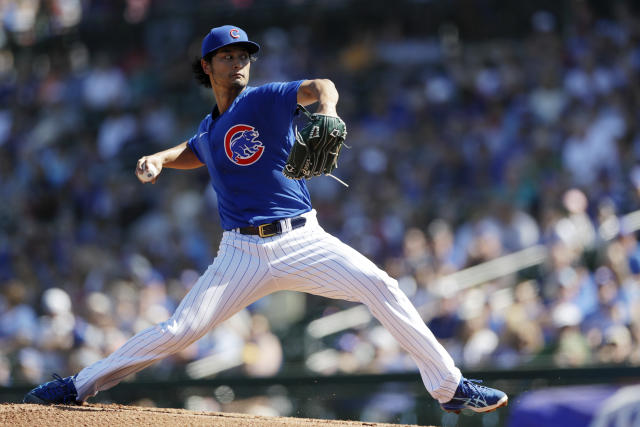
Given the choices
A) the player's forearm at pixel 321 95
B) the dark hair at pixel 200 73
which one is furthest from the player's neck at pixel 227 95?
the player's forearm at pixel 321 95

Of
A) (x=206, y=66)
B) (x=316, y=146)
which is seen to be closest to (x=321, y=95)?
(x=316, y=146)

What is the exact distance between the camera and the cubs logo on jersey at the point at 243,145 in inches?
147

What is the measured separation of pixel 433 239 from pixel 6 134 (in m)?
6.96

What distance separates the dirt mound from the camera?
12.5 feet

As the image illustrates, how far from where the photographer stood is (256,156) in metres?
3.75

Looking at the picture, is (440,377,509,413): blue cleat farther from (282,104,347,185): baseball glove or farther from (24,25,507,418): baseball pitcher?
(282,104,347,185): baseball glove

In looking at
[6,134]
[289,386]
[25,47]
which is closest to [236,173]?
[289,386]

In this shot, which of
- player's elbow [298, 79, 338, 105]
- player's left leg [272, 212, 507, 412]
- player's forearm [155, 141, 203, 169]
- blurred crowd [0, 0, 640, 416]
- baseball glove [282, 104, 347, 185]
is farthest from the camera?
blurred crowd [0, 0, 640, 416]

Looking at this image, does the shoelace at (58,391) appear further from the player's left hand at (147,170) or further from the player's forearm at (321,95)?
the player's forearm at (321,95)

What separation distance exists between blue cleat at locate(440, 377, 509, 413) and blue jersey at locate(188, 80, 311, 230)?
1.00 metres

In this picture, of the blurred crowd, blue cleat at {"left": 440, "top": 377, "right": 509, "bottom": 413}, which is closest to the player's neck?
blue cleat at {"left": 440, "top": 377, "right": 509, "bottom": 413}

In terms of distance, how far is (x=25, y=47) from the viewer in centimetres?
1299

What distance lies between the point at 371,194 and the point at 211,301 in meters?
5.09

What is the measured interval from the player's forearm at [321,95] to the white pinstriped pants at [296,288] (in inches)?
21.6
